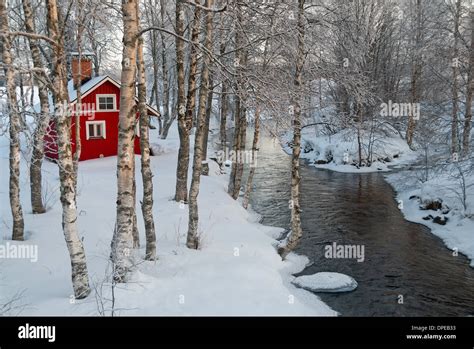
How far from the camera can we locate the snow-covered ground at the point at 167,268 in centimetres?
722

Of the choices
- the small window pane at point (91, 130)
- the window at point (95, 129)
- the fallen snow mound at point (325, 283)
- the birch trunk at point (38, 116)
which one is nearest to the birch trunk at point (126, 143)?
the birch trunk at point (38, 116)

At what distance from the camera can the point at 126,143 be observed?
7344 millimetres

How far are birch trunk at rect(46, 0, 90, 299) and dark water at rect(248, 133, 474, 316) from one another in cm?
630

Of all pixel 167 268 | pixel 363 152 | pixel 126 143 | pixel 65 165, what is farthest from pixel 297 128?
pixel 363 152

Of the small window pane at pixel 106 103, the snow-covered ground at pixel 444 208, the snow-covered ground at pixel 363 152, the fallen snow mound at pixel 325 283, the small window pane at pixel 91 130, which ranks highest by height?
the small window pane at pixel 106 103

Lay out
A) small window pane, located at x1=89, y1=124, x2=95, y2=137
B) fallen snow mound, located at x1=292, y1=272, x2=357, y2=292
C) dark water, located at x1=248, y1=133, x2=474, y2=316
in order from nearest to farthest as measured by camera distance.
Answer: dark water, located at x1=248, y1=133, x2=474, y2=316 < fallen snow mound, located at x1=292, y1=272, x2=357, y2=292 < small window pane, located at x1=89, y1=124, x2=95, y2=137

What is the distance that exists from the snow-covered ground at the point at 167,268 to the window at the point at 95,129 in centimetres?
802

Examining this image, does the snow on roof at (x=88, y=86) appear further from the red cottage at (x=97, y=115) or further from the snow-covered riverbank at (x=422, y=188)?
the snow-covered riverbank at (x=422, y=188)

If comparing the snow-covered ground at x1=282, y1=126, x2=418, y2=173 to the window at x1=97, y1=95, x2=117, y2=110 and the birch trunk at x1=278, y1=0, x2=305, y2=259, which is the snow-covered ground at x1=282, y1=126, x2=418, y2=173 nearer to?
the window at x1=97, y1=95, x2=117, y2=110

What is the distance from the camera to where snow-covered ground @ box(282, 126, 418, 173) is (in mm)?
31219

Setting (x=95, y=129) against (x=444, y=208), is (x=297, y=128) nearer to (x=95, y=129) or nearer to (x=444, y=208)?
(x=444, y=208)

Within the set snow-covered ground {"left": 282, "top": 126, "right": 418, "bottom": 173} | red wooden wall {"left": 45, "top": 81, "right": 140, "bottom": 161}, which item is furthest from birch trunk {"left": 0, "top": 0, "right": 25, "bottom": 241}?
snow-covered ground {"left": 282, "top": 126, "right": 418, "bottom": 173}

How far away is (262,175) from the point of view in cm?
2684
